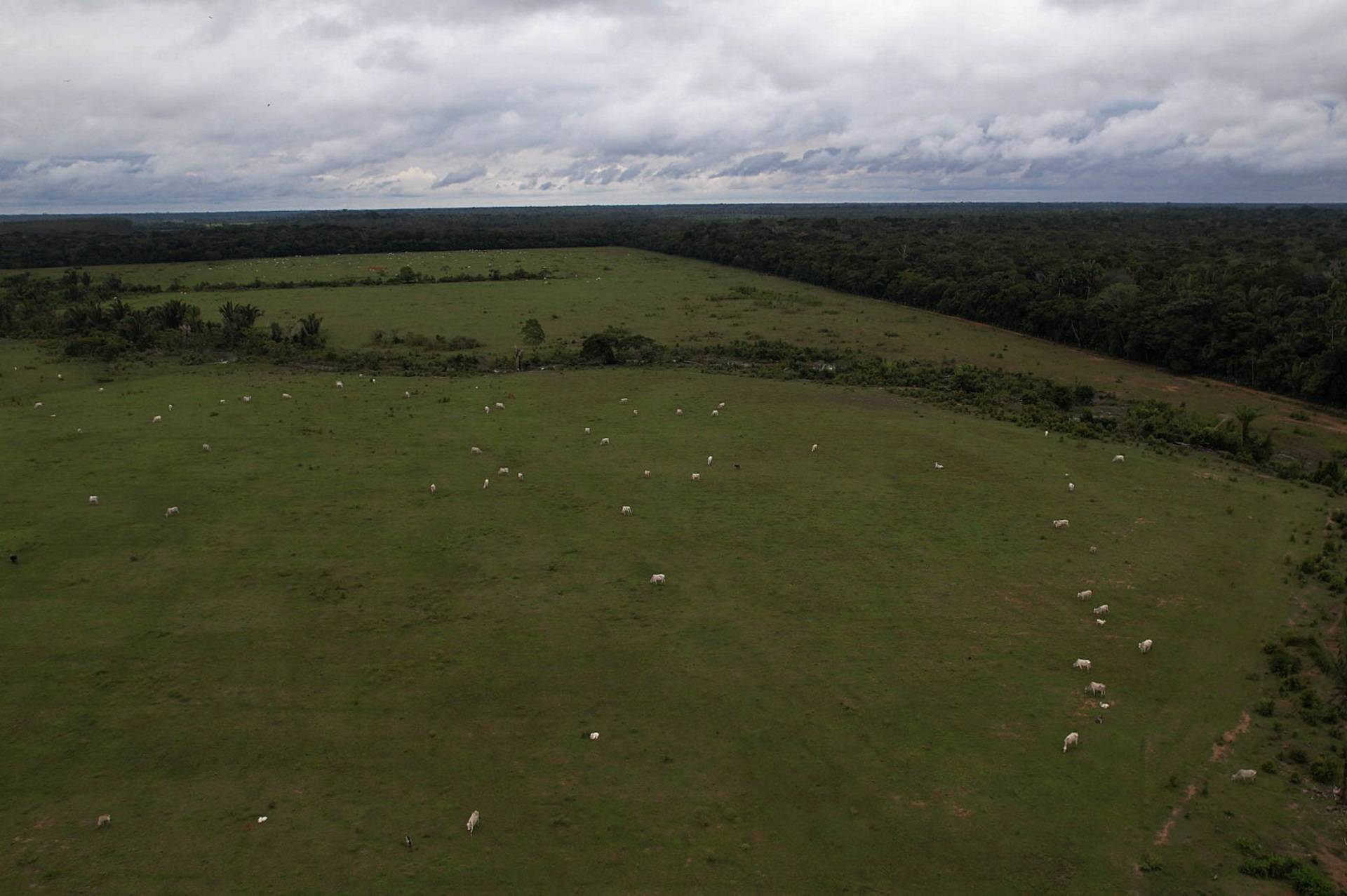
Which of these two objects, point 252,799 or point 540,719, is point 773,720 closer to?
point 540,719

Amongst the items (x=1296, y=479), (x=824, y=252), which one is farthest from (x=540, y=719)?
(x=824, y=252)

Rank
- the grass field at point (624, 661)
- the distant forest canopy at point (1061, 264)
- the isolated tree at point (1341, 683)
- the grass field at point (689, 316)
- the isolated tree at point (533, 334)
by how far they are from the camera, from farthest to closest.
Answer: the isolated tree at point (533, 334) → the distant forest canopy at point (1061, 264) → the grass field at point (689, 316) → the isolated tree at point (1341, 683) → the grass field at point (624, 661)

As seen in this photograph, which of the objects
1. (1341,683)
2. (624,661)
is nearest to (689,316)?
(624,661)

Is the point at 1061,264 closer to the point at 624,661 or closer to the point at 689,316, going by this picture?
the point at 689,316

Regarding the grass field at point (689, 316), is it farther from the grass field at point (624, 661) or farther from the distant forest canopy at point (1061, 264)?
the grass field at point (624, 661)

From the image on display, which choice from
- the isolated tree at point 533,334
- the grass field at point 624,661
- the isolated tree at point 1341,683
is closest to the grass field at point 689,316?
the isolated tree at point 533,334

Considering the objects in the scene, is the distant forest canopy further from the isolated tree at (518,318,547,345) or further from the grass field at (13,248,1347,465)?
the isolated tree at (518,318,547,345)

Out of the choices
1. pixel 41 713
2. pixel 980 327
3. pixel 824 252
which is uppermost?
pixel 824 252
